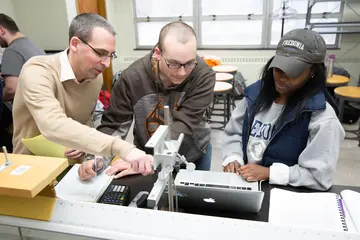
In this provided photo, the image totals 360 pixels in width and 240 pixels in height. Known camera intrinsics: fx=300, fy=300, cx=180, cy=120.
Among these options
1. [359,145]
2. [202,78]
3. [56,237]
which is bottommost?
[359,145]

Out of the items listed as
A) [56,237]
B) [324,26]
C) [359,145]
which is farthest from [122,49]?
[56,237]

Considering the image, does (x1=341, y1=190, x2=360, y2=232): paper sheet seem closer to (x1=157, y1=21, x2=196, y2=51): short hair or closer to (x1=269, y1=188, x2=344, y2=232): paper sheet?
(x1=269, y1=188, x2=344, y2=232): paper sheet

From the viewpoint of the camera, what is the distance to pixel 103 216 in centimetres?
66

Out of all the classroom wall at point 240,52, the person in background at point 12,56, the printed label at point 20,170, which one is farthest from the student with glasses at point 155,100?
the classroom wall at point 240,52

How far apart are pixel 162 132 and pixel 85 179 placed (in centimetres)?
65

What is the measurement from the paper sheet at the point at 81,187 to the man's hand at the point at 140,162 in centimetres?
33

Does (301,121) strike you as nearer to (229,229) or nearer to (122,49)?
(229,229)

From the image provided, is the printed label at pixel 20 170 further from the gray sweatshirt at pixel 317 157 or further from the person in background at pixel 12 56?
the person in background at pixel 12 56

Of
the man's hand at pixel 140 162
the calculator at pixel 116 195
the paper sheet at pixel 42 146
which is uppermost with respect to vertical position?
the man's hand at pixel 140 162

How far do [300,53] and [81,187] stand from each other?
1.02m

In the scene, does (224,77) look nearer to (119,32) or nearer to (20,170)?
(119,32)

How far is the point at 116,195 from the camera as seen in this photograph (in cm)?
114

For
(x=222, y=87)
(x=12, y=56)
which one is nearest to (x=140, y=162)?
(x=12, y=56)

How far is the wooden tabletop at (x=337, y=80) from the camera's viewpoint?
13.1 ft
